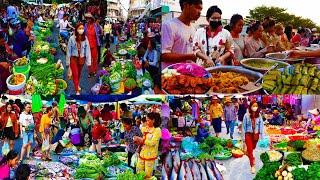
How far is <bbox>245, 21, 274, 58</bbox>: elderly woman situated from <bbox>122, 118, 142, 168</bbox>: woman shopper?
1648 millimetres

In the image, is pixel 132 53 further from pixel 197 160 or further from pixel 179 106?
pixel 197 160

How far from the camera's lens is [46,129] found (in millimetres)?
6863

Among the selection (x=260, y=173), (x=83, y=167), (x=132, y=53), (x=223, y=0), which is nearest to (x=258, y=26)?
(x=223, y=0)

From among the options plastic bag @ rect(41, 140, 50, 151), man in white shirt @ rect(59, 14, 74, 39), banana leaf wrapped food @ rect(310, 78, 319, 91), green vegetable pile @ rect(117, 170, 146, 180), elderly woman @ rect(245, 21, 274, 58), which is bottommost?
green vegetable pile @ rect(117, 170, 146, 180)

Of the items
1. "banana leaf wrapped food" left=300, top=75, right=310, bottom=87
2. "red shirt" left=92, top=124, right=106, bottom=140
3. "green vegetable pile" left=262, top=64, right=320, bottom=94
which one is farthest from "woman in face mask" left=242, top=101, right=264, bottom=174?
"red shirt" left=92, top=124, right=106, bottom=140

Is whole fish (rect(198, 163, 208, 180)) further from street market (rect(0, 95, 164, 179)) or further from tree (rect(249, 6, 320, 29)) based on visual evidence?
tree (rect(249, 6, 320, 29))

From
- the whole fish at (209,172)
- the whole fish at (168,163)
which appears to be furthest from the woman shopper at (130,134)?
the whole fish at (209,172)

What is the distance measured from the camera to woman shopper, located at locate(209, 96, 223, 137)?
23.0 feet

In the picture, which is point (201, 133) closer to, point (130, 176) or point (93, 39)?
point (130, 176)

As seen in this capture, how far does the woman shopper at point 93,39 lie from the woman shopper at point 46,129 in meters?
0.65

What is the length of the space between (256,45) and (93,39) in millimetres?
1959

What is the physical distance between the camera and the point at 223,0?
7191 mm

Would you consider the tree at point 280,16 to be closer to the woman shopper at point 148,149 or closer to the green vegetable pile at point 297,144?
the green vegetable pile at point 297,144

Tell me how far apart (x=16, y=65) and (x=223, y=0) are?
8.39 ft
